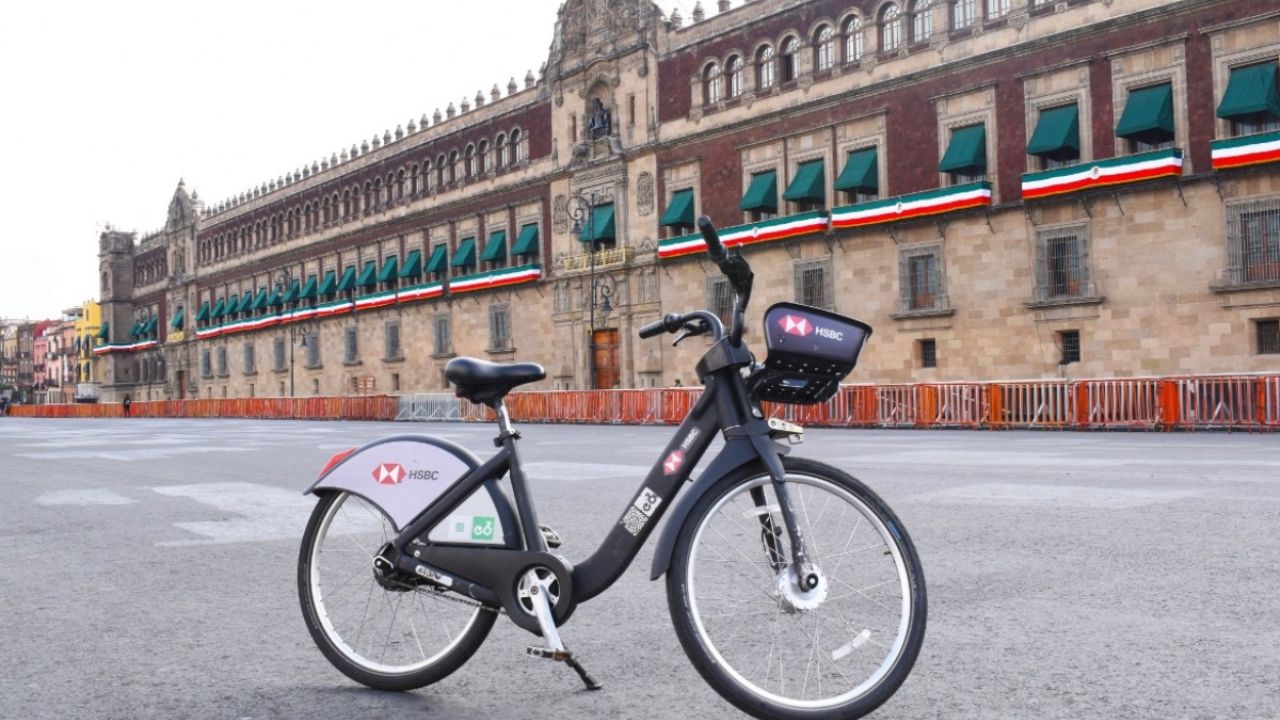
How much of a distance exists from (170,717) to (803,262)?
99.9 ft

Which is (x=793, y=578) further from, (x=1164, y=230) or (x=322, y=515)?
(x=1164, y=230)

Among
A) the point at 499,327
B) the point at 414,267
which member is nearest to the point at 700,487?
the point at 499,327

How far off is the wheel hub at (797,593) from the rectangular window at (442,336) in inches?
1750

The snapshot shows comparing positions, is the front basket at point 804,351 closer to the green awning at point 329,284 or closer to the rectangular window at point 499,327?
the rectangular window at point 499,327

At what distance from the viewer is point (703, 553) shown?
331 centimetres

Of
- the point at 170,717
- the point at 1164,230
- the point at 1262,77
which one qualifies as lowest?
the point at 170,717

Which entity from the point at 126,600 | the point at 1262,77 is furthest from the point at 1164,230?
the point at 126,600

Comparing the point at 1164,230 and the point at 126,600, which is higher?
the point at 1164,230

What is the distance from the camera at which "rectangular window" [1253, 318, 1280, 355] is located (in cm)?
2389

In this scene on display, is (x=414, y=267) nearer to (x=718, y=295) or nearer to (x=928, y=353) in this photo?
(x=718, y=295)

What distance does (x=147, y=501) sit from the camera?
10367mm

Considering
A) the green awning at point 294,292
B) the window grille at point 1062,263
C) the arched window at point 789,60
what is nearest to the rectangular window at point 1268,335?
the window grille at point 1062,263

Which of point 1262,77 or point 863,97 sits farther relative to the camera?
point 863,97

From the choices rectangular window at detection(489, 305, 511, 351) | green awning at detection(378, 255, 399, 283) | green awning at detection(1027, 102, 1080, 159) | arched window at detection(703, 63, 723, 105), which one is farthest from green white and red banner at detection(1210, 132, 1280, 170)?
green awning at detection(378, 255, 399, 283)
